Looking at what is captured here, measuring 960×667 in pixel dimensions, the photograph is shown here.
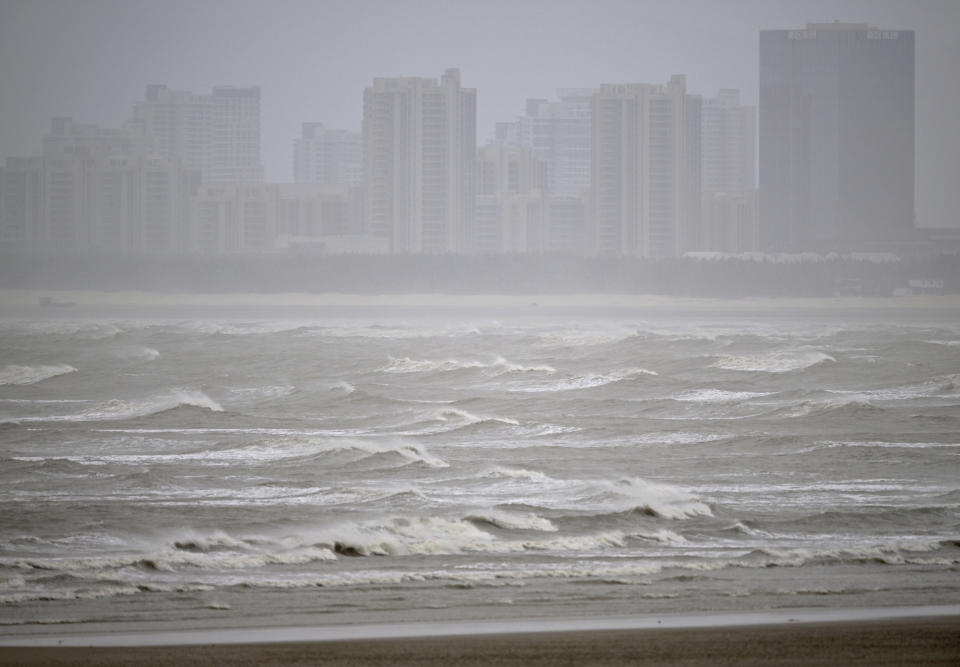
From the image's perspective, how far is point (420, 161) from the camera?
78.4 m

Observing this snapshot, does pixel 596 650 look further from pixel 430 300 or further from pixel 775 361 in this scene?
pixel 430 300

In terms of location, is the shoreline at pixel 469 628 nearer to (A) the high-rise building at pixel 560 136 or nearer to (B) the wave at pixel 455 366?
(B) the wave at pixel 455 366

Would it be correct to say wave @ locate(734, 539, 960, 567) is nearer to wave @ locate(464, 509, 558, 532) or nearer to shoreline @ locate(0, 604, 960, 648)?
shoreline @ locate(0, 604, 960, 648)

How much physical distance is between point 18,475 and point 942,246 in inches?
2634

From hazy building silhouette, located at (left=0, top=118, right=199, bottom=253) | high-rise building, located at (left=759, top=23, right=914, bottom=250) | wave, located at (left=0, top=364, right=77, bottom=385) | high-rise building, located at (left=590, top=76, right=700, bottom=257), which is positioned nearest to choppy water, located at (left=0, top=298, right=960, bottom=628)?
wave, located at (left=0, top=364, right=77, bottom=385)

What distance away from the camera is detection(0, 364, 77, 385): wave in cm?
3216

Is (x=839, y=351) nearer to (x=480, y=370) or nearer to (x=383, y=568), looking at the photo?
(x=480, y=370)

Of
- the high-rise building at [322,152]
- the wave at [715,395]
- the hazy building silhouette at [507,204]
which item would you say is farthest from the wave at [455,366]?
the high-rise building at [322,152]

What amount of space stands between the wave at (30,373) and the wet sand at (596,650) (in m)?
26.7

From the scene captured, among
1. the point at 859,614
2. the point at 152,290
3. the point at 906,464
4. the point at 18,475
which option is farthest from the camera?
the point at 152,290

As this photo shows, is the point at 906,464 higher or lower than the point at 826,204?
lower

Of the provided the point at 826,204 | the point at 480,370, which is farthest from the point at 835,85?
the point at 480,370

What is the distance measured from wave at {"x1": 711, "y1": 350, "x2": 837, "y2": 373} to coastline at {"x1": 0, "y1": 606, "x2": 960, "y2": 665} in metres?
25.2

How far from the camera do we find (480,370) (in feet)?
109
